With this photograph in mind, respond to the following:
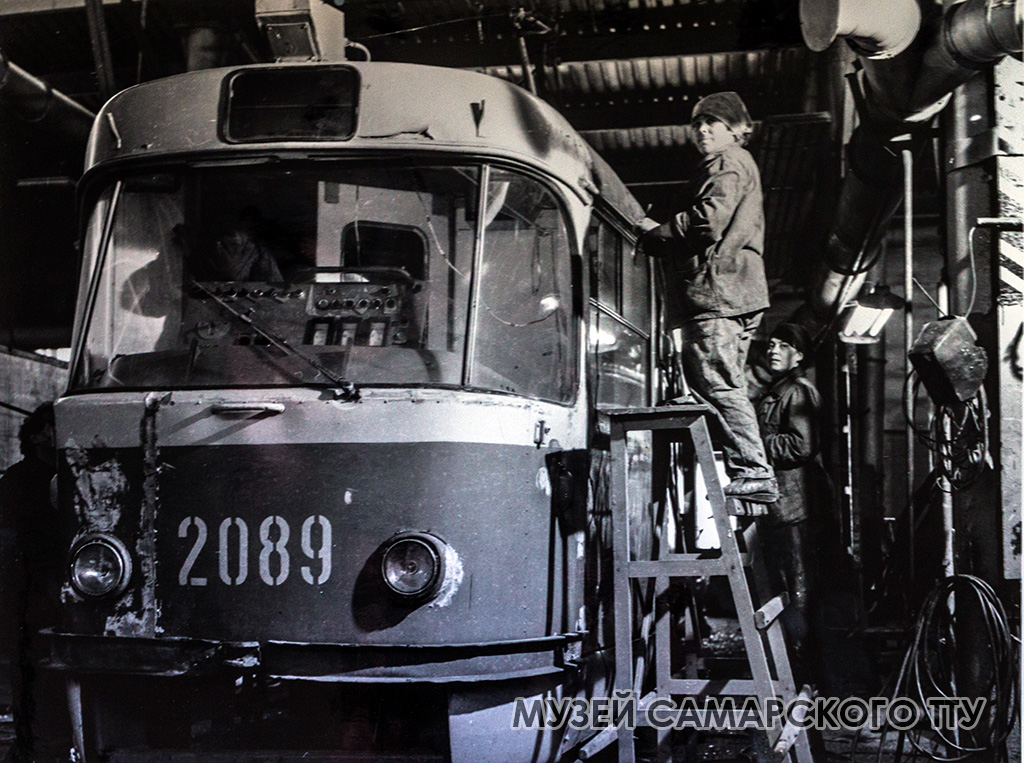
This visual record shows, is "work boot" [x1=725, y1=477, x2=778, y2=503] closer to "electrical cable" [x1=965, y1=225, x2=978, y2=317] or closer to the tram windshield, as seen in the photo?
the tram windshield

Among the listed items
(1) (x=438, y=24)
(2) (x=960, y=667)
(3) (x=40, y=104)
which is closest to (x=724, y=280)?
(2) (x=960, y=667)

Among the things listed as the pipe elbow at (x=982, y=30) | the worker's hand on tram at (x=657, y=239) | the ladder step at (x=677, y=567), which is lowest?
the ladder step at (x=677, y=567)

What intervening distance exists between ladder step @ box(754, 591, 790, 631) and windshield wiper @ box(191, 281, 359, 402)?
1658mm

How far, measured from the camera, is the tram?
10.6 feet

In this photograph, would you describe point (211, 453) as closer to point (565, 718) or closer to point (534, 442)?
point (534, 442)

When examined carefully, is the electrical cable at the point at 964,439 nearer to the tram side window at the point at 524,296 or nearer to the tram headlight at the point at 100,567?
the tram side window at the point at 524,296

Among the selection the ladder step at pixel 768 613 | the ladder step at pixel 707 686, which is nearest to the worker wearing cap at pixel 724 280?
the ladder step at pixel 768 613

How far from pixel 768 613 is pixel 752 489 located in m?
0.48

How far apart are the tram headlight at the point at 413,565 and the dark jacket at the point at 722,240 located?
Result: 5.20 ft

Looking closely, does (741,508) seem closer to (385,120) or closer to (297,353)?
(297,353)

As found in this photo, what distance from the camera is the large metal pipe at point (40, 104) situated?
492cm

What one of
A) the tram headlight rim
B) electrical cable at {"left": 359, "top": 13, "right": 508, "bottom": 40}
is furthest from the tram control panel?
electrical cable at {"left": 359, "top": 13, "right": 508, "bottom": 40}

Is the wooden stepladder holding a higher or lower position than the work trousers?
lower

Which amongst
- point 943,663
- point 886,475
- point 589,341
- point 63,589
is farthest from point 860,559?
point 63,589
